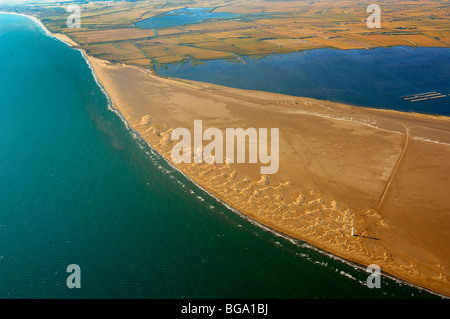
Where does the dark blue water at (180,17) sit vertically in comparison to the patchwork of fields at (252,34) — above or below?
above

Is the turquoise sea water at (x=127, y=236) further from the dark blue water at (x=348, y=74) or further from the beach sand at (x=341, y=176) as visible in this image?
the dark blue water at (x=348, y=74)

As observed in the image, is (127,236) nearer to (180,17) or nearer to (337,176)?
(337,176)

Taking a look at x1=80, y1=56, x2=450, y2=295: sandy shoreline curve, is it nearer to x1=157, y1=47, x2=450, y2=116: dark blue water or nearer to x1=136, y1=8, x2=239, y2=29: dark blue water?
x1=157, y1=47, x2=450, y2=116: dark blue water

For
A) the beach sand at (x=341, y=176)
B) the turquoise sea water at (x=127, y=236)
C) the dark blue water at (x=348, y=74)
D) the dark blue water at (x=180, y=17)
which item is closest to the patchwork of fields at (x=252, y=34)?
the dark blue water at (x=180, y=17)

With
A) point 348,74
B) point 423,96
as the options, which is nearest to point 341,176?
point 423,96

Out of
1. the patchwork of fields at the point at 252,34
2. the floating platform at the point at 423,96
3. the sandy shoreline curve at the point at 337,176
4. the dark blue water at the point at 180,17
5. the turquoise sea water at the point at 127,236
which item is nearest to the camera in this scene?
the turquoise sea water at the point at 127,236

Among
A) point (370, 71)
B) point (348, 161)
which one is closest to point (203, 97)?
point (348, 161)

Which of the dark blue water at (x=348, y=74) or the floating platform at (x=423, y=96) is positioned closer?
the floating platform at (x=423, y=96)
